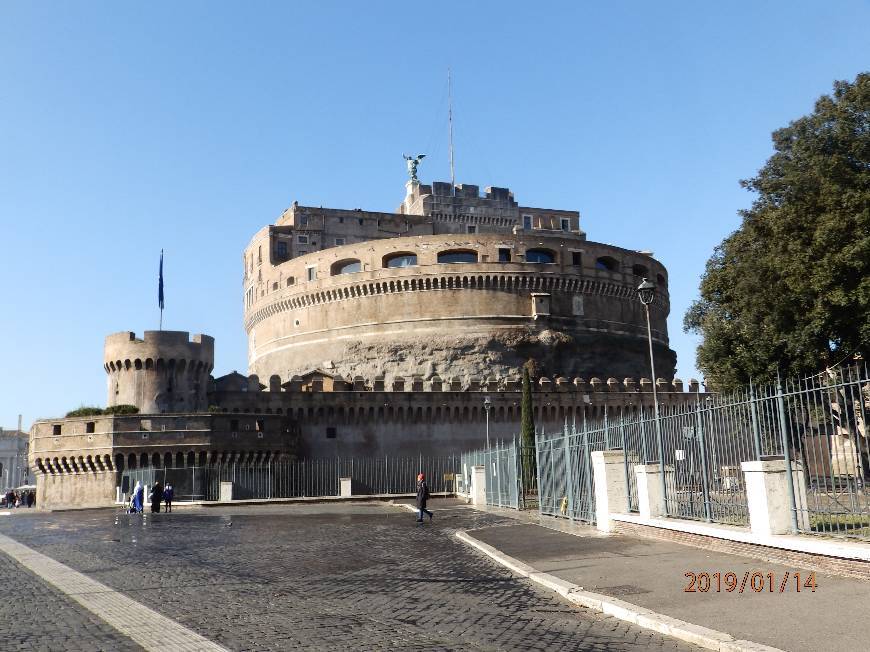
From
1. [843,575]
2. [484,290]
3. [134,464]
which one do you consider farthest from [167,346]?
[843,575]

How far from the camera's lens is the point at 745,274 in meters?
24.3

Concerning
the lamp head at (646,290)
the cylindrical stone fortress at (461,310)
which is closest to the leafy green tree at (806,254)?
the lamp head at (646,290)

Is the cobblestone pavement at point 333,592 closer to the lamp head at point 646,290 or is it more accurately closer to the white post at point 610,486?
the white post at point 610,486

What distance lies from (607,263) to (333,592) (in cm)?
5136

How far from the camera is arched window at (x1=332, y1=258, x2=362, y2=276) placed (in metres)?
55.2

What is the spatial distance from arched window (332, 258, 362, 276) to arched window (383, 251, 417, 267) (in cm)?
200

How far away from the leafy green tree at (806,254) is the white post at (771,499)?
12414 millimetres

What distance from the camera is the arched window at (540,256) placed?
54.6 m

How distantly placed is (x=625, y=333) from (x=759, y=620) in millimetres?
50661

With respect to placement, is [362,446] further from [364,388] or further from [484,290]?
[484,290]

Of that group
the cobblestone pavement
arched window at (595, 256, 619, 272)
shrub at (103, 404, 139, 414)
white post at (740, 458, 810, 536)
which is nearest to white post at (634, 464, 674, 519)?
the cobblestone pavement

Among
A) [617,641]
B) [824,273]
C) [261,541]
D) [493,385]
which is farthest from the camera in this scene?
[493,385]

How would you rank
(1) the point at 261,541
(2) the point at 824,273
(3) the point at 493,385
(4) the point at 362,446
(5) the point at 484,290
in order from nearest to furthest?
1. (1) the point at 261,541
2. (2) the point at 824,273
3. (4) the point at 362,446
4. (3) the point at 493,385
5. (5) the point at 484,290

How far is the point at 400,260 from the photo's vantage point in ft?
180
